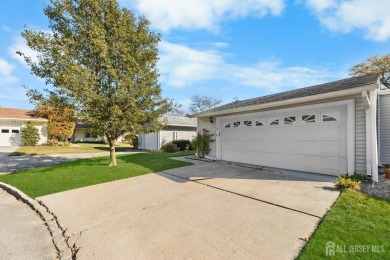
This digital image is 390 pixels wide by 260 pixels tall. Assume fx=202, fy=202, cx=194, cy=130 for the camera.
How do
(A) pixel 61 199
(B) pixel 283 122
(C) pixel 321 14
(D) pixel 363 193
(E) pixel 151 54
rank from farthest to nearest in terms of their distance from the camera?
(E) pixel 151 54, (C) pixel 321 14, (B) pixel 283 122, (A) pixel 61 199, (D) pixel 363 193

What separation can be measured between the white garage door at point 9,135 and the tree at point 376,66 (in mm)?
37666

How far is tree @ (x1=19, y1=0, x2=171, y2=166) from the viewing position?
769cm

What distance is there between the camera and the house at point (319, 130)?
5773 mm

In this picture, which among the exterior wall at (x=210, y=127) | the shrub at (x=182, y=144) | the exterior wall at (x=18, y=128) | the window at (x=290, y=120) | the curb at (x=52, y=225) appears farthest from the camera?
the exterior wall at (x=18, y=128)

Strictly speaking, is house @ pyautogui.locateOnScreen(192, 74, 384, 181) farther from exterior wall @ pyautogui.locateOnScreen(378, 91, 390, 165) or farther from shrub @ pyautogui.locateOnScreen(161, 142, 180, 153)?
shrub @ pyautogui.locateOnScreen(161, 142, 180, 153)

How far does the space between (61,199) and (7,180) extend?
4.10 m

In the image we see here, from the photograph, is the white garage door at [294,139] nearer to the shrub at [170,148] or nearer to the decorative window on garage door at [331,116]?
the decorative window on garage door at [331,116]

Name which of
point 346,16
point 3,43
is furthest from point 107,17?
point 346,16

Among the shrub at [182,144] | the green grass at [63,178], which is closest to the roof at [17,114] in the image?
the shrub at [182,144]

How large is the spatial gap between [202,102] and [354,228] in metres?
43.9

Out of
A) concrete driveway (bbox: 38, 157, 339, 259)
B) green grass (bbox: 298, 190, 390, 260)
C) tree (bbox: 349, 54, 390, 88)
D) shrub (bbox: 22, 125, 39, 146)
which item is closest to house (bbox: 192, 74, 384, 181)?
concrete driveway (bbox: 38, 157, 339, 259)

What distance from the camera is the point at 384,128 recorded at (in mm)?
8148

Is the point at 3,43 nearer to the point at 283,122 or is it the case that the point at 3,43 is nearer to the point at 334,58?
the point at 283,122

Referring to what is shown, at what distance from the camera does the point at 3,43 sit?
9.49 meters
